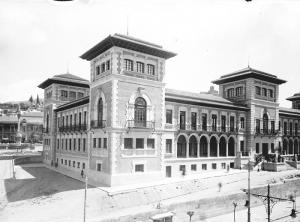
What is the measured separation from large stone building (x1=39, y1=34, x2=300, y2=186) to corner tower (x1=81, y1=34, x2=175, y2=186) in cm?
11

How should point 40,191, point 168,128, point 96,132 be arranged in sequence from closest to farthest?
point 40,191 → point 96,132 → point 168,128

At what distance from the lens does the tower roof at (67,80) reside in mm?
48753

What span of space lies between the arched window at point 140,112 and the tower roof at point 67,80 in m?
21.3

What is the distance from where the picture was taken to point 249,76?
4562 cm

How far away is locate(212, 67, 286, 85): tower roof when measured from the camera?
150ft

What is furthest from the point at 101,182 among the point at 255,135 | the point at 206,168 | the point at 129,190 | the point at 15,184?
the point at 255,135

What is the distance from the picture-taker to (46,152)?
53.7m

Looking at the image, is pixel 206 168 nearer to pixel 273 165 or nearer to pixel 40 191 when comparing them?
pixel 273 165

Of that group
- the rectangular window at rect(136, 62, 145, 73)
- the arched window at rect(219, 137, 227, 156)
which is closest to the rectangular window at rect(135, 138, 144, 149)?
the rectangular window at rect(136, 62, 145, 73)

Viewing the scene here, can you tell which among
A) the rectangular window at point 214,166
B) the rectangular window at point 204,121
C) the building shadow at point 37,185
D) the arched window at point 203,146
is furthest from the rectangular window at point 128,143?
the rectangular window at point 214,166

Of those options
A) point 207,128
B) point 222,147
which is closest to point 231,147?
point 222,147

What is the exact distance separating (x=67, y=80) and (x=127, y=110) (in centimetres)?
2280

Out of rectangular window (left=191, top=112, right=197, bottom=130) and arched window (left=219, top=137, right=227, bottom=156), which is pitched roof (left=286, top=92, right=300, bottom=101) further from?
rectangular window (left=191, top=112, right=197, bottom=130)

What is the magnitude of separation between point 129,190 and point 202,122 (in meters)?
17.3
